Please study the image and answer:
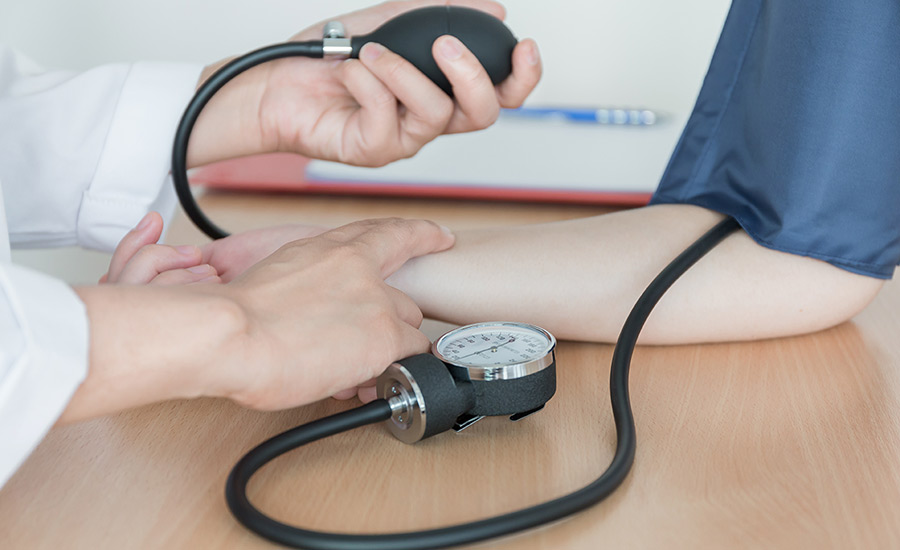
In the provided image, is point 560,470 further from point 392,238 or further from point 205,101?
point 205,101

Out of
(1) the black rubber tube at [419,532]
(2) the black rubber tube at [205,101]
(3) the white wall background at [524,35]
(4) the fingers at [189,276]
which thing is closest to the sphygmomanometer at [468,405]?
(1) the black rubber tube at [419,532]

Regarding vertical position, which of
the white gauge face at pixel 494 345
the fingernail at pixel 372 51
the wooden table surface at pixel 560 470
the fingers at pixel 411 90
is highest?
the fingernail at pixel 372 51

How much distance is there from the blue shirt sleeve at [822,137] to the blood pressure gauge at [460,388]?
10.5 inches

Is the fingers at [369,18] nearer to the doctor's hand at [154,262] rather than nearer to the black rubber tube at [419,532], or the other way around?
the doctor's hand at [154,262]

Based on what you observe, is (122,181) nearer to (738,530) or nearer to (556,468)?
(556,468)

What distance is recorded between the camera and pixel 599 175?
3.61ft

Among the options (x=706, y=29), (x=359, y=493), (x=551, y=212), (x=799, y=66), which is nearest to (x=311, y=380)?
(x=359, y=493)

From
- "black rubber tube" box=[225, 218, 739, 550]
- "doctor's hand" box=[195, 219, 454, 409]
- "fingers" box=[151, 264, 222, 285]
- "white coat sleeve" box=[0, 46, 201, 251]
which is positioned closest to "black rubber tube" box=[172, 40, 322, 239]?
"white coat sleeve" box=[0, 46, 201, 251]

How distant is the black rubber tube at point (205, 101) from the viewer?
0.76m

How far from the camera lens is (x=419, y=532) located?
0.40 meters

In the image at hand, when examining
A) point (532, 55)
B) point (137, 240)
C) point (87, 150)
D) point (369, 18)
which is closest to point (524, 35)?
point (369, 18)

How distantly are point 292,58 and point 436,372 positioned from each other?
476 mm

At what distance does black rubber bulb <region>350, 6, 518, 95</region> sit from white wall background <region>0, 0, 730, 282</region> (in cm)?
60

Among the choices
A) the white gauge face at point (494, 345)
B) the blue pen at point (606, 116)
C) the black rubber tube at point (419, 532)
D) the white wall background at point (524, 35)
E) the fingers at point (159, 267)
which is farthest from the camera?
the white wall background at point (524, 35)
